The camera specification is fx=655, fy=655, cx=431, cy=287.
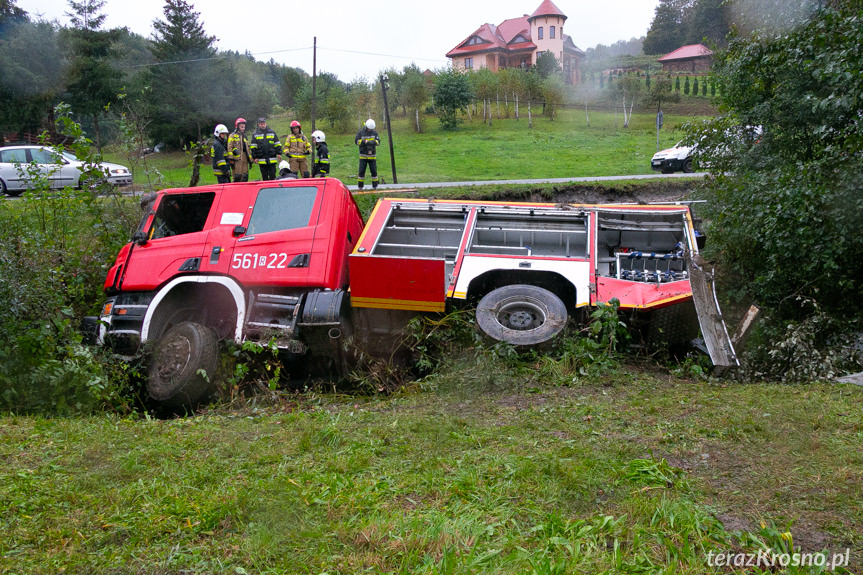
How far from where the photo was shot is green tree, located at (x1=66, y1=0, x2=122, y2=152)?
2752 centimetres

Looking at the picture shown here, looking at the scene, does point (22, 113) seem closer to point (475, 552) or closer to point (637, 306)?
point (637, 306)

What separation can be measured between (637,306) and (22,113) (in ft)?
93.9

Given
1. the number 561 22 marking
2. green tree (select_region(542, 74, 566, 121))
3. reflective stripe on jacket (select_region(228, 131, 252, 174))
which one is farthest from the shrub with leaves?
green tree (select_region(542, 74, 566, 121))

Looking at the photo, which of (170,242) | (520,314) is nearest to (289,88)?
(170,242)

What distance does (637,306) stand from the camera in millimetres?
6254

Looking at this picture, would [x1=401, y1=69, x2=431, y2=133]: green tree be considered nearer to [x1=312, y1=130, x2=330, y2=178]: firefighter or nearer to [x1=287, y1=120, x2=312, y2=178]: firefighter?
[x1=287, y1=120, x2=312, y2=178]: firefighter

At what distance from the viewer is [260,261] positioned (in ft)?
21.4

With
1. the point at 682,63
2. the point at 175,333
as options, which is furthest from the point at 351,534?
the point at 682,63

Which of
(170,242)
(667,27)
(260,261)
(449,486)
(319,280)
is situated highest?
(667,27)

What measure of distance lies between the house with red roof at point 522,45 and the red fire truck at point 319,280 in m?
38.9

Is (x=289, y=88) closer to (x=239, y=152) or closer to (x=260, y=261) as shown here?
(x=239, y=152)

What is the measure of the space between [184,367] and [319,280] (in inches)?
57.9

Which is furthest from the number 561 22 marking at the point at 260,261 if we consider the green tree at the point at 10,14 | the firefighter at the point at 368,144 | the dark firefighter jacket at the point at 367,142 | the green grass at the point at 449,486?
the green tree at the point at 10,14

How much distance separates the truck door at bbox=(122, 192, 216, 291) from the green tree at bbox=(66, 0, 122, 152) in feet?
76.6
